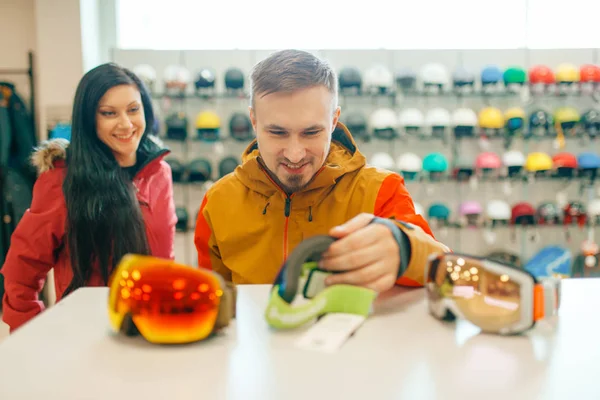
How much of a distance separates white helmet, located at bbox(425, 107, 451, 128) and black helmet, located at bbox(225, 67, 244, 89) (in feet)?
7.01

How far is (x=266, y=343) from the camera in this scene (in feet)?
2.30

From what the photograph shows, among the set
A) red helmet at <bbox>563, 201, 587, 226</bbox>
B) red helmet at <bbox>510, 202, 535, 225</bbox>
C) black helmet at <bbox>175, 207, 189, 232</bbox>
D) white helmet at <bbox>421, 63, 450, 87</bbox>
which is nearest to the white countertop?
black helmet at <bbox>175, 207, 189, 232</bbox>

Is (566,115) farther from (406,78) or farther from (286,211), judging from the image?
(286,211)

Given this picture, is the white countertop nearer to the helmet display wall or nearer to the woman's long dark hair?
the woman's long dark hair

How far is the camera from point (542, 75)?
5004 millimetres

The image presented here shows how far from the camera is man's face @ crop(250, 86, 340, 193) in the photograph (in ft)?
4.08

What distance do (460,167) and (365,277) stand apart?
4.52m

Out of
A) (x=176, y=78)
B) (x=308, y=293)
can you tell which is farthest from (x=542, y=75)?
(x=308, y=293)

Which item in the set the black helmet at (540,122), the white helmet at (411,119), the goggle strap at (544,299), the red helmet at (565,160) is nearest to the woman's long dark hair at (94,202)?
the goggle strap at (544,299)

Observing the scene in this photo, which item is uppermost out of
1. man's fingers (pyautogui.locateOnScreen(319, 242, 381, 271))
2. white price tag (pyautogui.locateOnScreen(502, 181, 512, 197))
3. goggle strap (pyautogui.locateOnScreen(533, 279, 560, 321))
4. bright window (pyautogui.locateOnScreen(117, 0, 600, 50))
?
bright window (pyautogui.locateOnScreen(117, 0, 600, 50))

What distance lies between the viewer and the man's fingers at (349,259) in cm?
85

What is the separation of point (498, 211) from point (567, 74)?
1.69m

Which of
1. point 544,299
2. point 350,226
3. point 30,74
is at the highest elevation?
point 30,74

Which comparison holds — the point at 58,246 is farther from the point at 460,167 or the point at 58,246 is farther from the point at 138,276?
the point at 460,167
